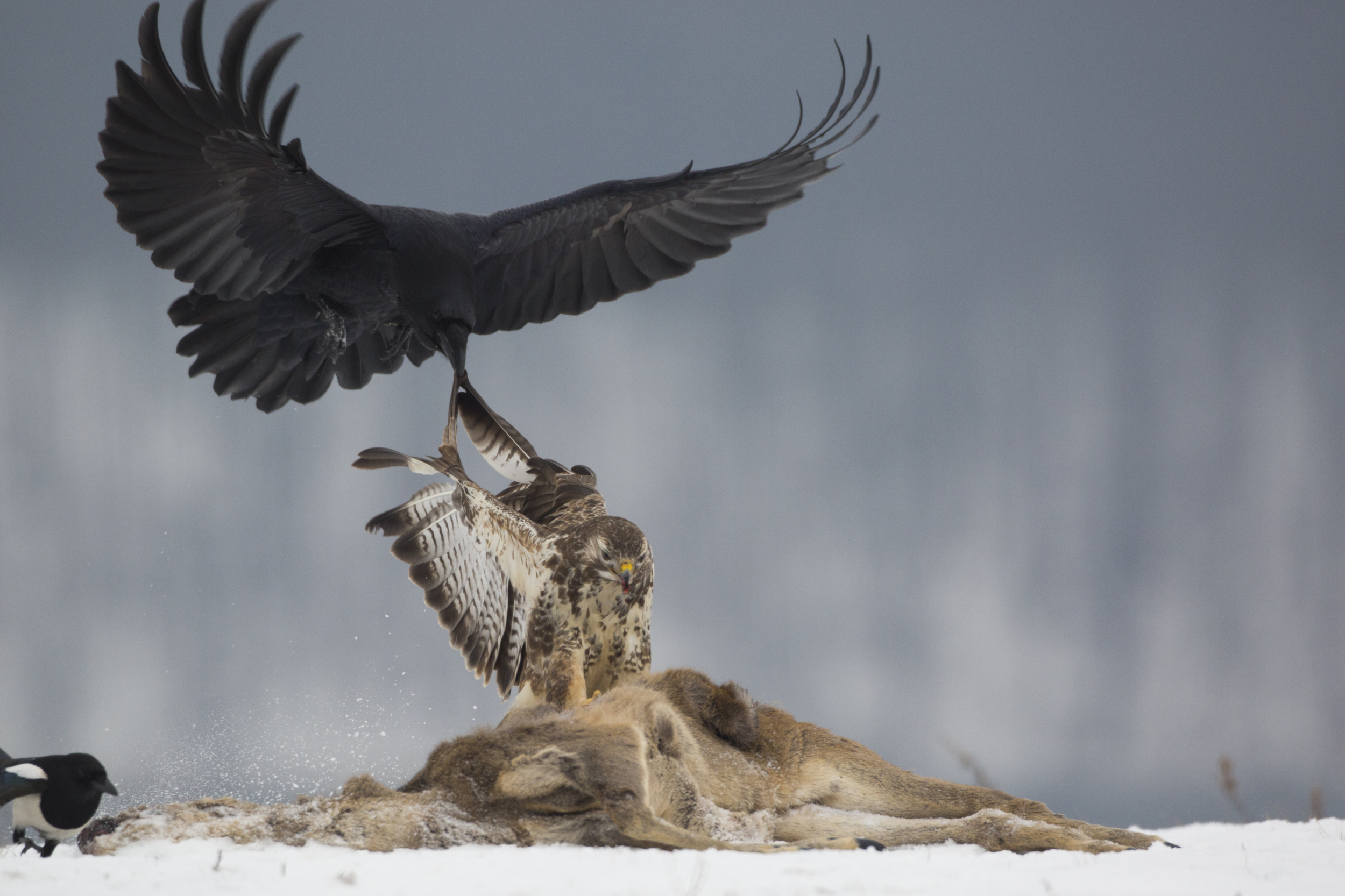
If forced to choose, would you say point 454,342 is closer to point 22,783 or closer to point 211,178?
point 211,178

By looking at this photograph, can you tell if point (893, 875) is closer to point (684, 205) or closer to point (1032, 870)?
point (1032, 870)

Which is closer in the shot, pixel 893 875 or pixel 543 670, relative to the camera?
pixel 893 875

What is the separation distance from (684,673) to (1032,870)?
4.76 feet

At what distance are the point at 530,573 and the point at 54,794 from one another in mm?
2003

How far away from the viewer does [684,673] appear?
13.0 ft

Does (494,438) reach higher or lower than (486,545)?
higher

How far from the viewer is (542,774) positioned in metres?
3.22

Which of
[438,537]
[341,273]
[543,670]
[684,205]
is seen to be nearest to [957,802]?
[543,670]

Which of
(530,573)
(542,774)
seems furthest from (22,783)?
(530,573)

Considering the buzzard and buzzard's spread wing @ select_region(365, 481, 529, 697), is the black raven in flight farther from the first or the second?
buzzard's spread wing @ select_region(365, 481, 529, 697)

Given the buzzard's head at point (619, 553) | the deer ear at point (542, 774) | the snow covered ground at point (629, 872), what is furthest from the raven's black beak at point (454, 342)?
the snow covered ground at point (629, 872)

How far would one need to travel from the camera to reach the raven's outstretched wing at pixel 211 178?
4.46m

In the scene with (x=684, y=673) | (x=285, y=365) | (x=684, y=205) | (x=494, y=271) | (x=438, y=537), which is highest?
(x=684, y=205)

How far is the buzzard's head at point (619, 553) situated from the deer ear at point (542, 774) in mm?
1182
